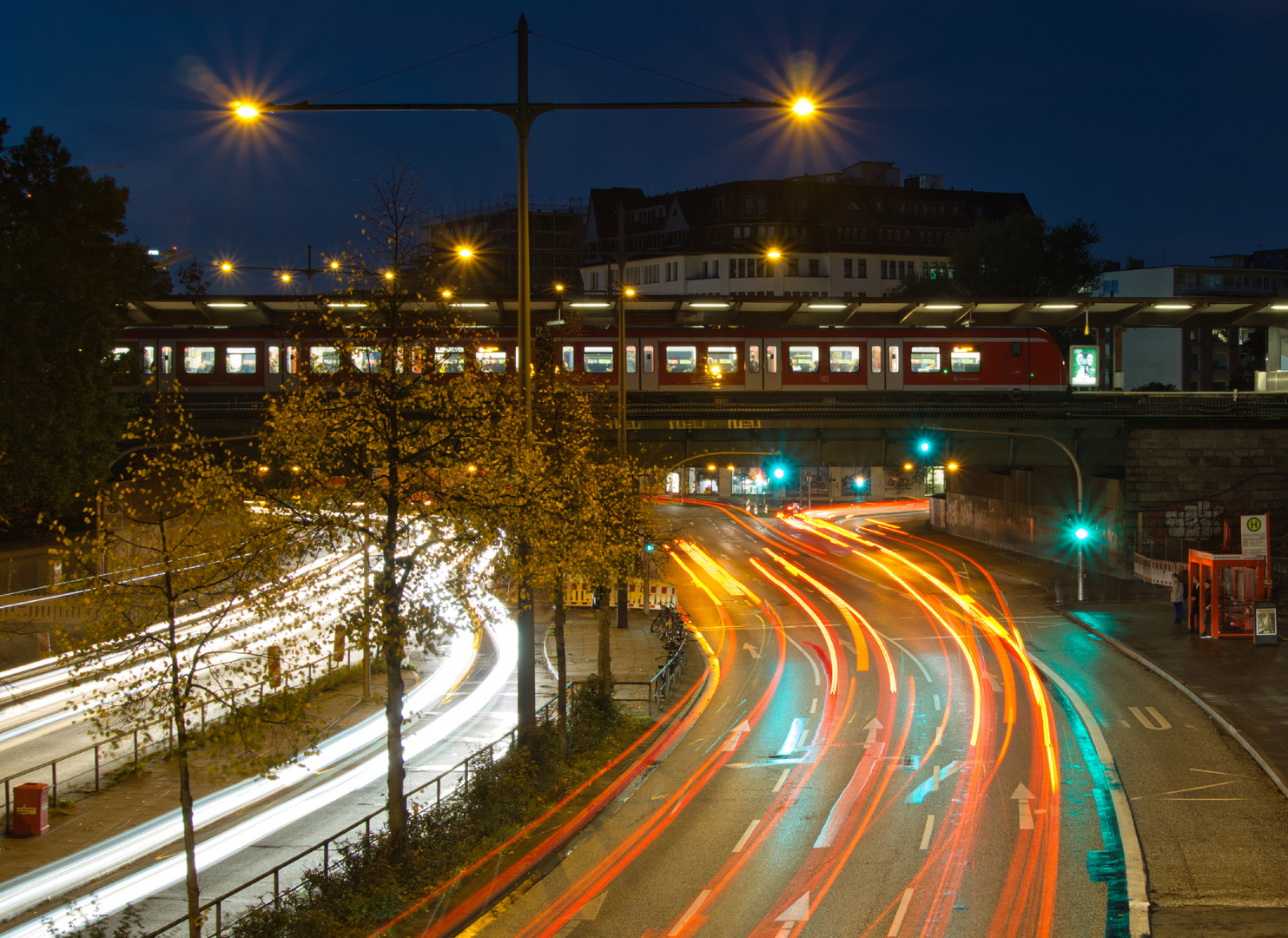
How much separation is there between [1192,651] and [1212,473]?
16267 mm

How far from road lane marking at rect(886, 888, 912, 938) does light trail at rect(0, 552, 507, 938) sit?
5900 mm

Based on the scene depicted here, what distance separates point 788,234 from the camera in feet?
334

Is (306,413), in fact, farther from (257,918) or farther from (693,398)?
(693,398)

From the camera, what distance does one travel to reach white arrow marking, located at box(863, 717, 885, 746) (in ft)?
72.2

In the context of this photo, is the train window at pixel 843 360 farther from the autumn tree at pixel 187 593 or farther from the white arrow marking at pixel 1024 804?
the autumn tree at pixel 187 593

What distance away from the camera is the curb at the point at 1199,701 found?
18.5m

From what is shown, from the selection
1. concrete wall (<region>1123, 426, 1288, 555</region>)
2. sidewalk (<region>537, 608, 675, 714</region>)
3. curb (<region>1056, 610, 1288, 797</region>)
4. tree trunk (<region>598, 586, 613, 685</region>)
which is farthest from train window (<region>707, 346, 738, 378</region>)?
tree trunk (<region>598, 586, 613, 685</region>)

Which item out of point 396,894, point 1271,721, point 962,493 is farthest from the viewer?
point 962,493

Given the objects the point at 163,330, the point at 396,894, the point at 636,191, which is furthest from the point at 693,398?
the point at 636,191

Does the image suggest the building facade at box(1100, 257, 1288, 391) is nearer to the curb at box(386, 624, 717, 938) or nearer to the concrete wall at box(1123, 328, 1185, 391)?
the concrete wall at box(1123, 328, 1185, 391)

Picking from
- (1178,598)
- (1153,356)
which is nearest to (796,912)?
(1178,598)

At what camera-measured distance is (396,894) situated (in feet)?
40.2

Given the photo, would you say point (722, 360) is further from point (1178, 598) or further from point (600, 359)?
point (1178, 598)

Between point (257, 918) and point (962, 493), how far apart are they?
60.7m
